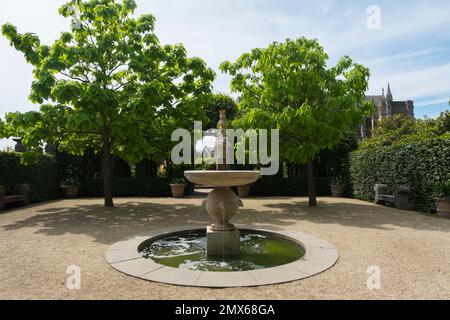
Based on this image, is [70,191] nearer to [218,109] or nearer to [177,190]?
[177,190]

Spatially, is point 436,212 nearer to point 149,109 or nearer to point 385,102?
point 149,109

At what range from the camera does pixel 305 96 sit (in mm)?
12461

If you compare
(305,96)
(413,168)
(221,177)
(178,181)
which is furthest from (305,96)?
(178,181)

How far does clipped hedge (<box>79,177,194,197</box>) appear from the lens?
18.6 meters

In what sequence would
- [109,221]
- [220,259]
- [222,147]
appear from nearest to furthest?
[220,259] → [222,147] → [109,221]

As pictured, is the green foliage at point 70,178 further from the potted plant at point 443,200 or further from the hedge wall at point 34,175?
the potted plant at point 443,200

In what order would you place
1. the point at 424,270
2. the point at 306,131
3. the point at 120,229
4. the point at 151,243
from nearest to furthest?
1. the point at 424,270
2. the point at 151,243
3. the point at 120,229
4. the point at 306,131

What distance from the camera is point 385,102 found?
85.2 meters

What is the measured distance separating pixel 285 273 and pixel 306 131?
24.9 ft

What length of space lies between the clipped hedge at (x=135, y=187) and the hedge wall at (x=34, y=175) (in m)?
1.66

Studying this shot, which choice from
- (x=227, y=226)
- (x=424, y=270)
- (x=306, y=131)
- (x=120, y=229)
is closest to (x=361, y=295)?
(x=424, y=270)

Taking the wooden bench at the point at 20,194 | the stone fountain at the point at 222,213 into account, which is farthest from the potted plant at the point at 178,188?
the stone fountain at the point at 222,213

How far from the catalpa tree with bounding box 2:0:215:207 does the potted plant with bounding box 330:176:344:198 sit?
9.89 metres

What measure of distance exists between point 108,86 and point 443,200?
13.1 m
